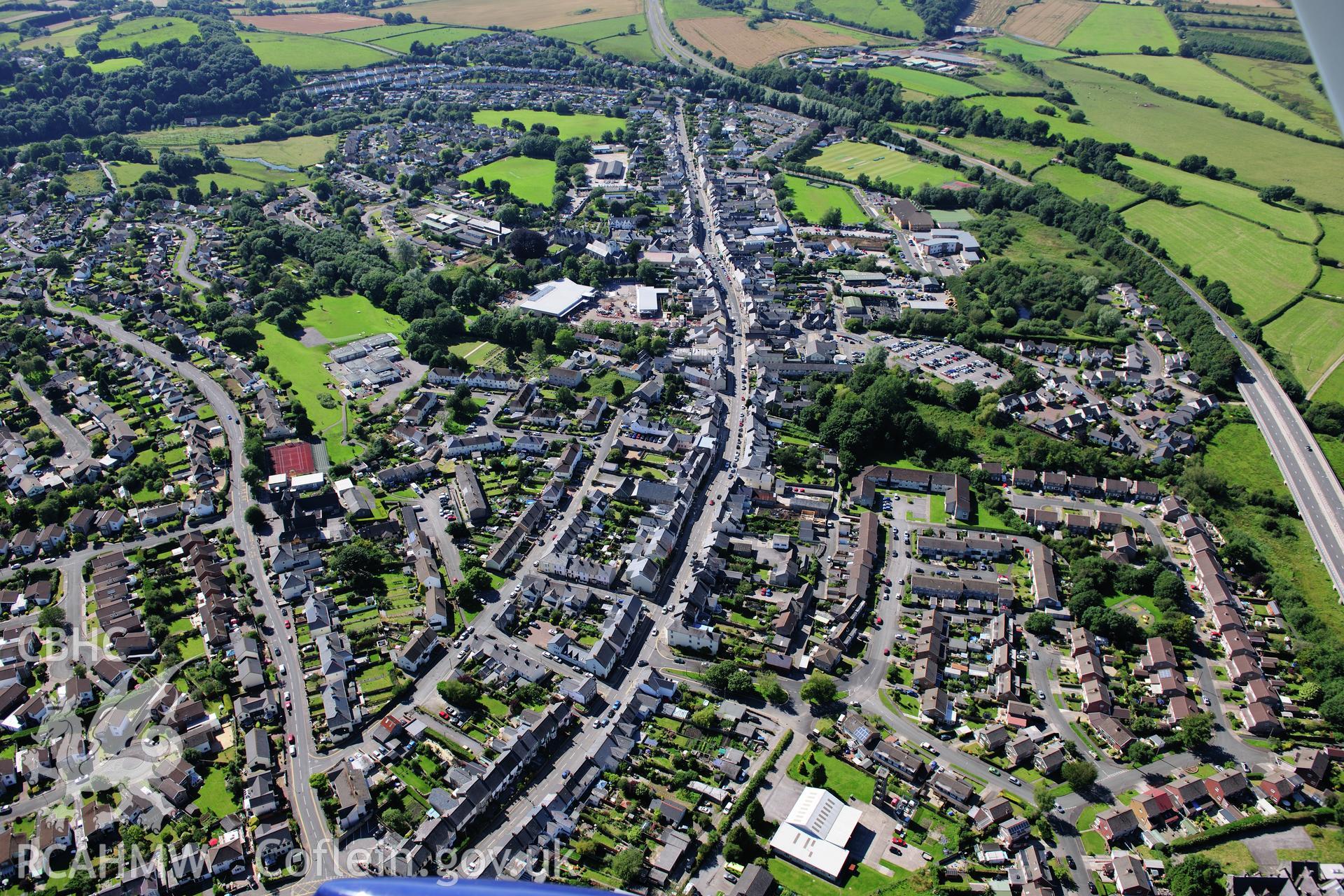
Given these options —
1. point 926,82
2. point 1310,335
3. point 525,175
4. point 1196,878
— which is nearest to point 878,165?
point 926,82

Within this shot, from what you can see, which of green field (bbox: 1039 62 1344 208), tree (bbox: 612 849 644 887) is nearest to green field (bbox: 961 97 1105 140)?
green field (bbox: 1039 62 1344 208)

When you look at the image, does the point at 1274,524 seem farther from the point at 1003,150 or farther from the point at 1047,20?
the point at 1047,20

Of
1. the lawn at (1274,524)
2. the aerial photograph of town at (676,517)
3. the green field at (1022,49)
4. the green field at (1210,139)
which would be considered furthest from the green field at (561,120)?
the lawn at (1274,524)

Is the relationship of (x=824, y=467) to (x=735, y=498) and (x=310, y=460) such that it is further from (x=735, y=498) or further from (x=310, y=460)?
(x=310, y=460)

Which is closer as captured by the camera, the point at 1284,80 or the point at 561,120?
the point at 561,120

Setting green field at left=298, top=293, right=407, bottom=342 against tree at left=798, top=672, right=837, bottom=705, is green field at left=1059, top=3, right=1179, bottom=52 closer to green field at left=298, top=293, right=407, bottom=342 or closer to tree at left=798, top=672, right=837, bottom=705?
green field at left=298, top=293, right=407, bottom=342

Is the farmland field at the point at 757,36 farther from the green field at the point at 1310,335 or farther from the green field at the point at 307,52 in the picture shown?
the green field at the point at 1310,335
